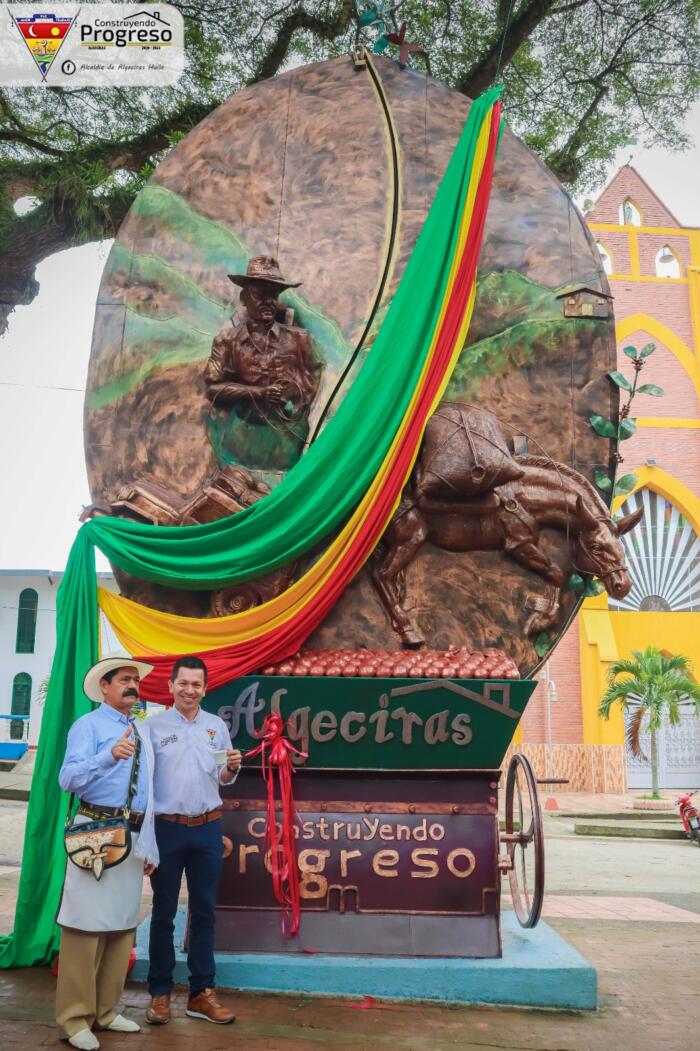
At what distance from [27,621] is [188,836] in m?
37.5

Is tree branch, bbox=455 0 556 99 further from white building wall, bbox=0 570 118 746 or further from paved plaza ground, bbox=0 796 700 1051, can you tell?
white building wall, bbox=0 570 118 746

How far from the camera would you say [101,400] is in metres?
7.09

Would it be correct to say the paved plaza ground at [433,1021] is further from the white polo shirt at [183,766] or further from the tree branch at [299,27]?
the tree branch at [299,27]

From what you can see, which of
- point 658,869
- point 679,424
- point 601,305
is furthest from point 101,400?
point 679,424

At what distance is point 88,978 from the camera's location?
4.62 m

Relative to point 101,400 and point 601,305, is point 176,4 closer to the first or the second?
point 101,400

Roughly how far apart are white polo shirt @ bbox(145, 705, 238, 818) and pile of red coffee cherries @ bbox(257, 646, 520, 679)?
97 cm

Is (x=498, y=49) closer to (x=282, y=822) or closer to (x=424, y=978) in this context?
(x=282, y=822)

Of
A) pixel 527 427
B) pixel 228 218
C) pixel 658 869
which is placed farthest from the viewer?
pixel 658 869

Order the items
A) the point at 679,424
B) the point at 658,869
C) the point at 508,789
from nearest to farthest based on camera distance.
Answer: the point at 508,789, the point at 658,869, the point at 679,424

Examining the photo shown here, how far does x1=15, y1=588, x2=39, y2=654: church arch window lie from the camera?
40094mm

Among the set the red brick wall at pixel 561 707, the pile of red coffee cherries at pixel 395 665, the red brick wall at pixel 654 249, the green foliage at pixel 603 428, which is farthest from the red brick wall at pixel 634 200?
the pile of red coffee cherries at pixel 395 665

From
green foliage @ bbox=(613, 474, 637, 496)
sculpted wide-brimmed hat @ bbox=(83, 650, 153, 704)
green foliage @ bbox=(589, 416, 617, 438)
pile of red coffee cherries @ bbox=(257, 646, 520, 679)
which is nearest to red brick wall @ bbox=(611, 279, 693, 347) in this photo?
green foliage @ bbox=(613, 474, 637, 496)

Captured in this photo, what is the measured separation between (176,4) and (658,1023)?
32.9ft
